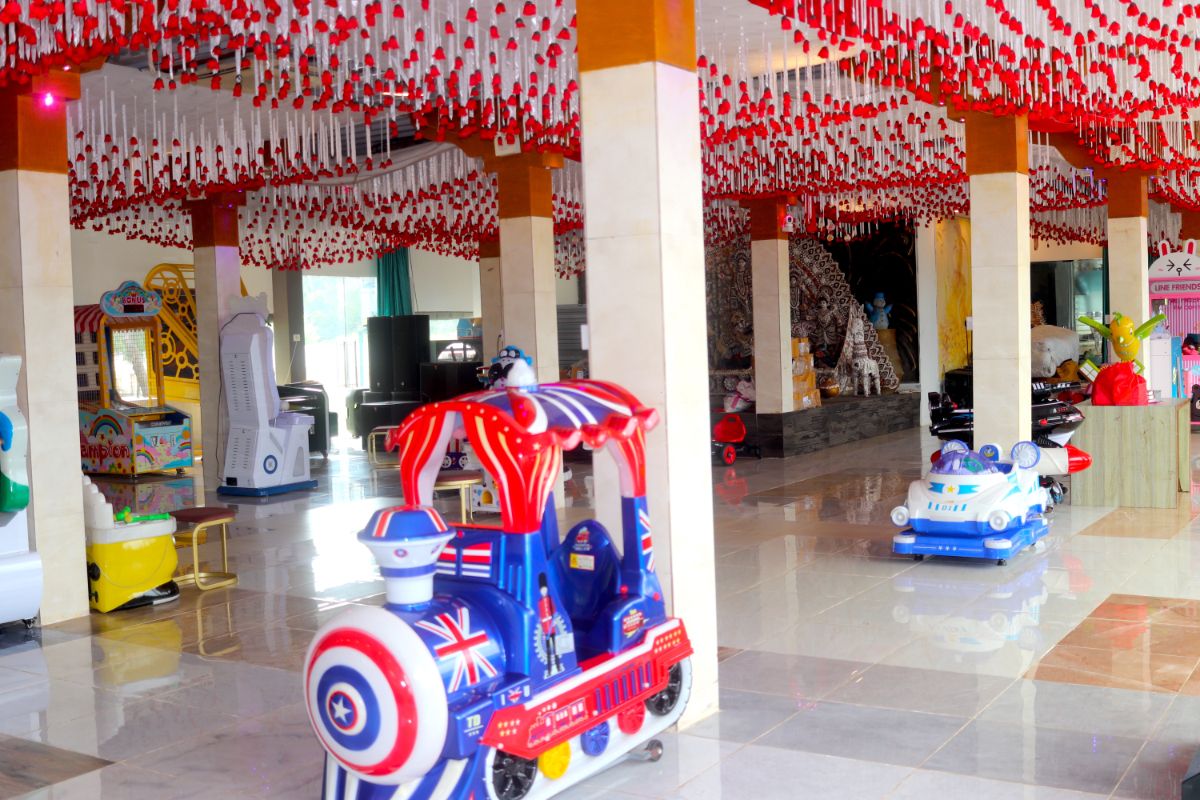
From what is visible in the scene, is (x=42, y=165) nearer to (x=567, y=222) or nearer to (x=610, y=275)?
(x=610, y=275)

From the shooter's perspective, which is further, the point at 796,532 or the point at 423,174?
the point at 423,174

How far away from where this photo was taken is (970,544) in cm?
786

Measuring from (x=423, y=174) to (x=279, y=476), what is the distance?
3.51 m

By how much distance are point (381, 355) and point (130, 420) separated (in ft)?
20.5

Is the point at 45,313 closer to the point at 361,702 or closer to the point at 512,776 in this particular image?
the point at 361,702

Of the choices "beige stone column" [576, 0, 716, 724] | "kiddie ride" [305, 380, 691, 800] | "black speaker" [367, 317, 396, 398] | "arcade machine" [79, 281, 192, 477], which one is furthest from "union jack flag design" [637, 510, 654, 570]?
"black speaker" [367, 317, 396, 398]

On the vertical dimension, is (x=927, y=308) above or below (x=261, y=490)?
above

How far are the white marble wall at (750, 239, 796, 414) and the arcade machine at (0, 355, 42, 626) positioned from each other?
32.4 feet

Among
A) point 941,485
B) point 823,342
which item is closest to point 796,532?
point 941,485

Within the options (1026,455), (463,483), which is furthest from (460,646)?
(1026,455)

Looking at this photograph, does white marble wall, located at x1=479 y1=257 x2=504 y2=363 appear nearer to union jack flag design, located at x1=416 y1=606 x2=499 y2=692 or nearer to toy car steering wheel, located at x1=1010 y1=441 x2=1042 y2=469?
toy car steering wheel, located at x1=1010 y1=441 x2=1042 y2=469

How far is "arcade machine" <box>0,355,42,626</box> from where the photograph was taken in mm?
6570

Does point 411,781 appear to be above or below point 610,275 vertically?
below

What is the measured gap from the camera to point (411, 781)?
3.80 meters
